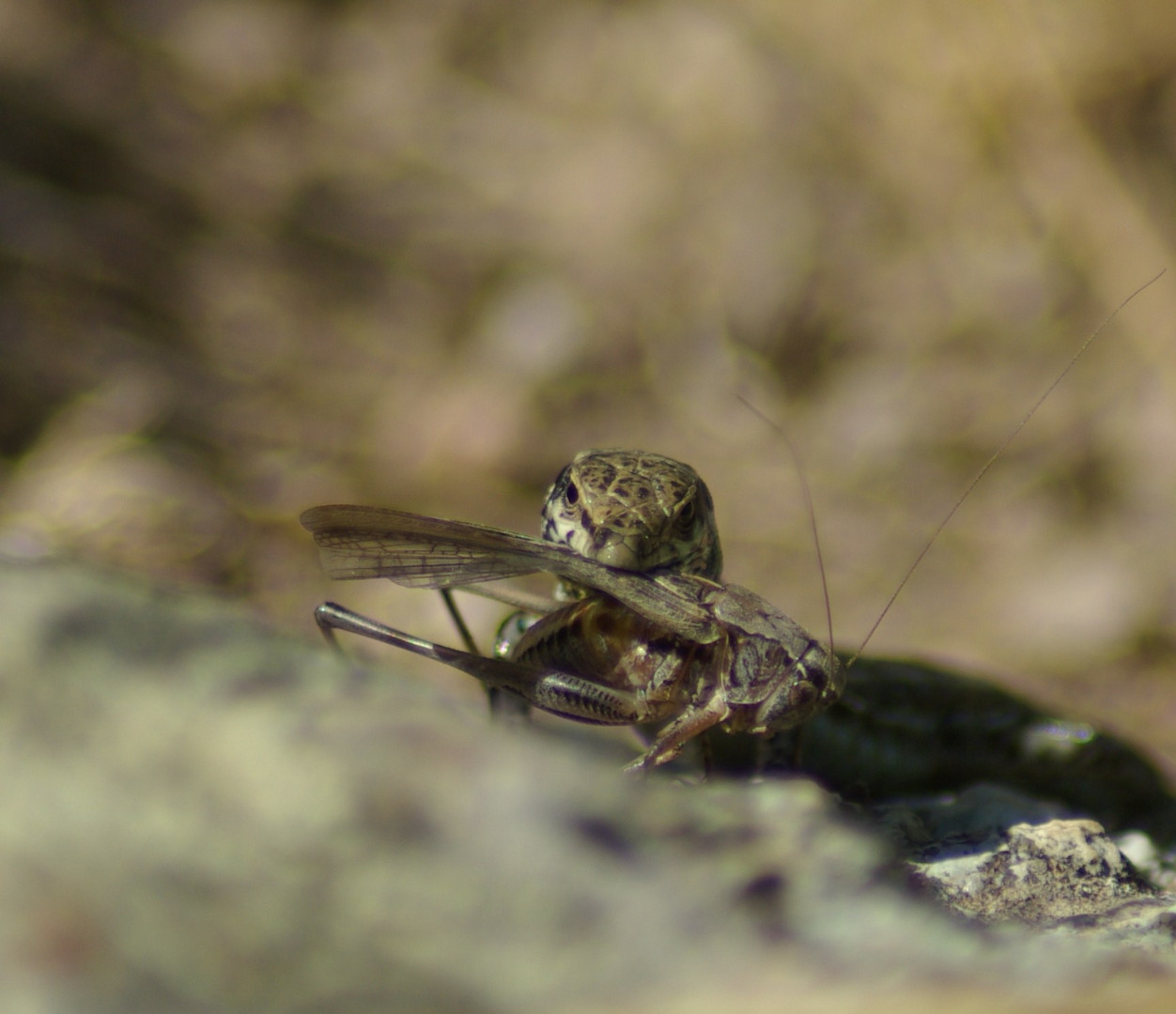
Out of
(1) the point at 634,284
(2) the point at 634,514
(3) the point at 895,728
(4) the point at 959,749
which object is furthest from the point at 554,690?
(1) the point at 634,284

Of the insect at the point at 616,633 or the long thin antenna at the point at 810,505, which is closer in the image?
the insect at the point at 616,633

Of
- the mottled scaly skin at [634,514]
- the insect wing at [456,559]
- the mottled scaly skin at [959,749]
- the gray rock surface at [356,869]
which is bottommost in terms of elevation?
the gray rock surface at [356,869]

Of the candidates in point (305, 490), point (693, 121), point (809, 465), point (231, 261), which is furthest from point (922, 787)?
point (231, 261)

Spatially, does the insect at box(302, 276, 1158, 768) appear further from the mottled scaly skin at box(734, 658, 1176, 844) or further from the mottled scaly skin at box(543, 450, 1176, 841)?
the mottled scaly skin at box(734, 658, 1176, 844)

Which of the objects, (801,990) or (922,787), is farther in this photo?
(922,787)

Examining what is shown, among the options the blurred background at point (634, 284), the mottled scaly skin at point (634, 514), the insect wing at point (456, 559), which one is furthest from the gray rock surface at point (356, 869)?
the blurred background at point (634, 284)

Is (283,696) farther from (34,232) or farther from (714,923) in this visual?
(34,232)

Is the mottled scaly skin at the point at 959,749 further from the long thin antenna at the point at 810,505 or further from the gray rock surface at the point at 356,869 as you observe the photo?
the gray rock surface at the point at 356,869
